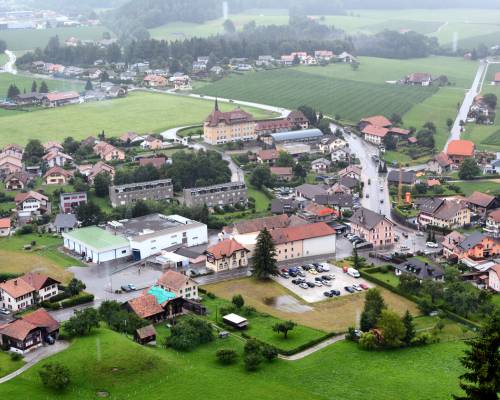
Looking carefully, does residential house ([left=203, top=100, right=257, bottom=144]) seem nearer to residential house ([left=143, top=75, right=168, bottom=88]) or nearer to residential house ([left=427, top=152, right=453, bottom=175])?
residential house ([left=427, top=152, right=453, bottom=175])

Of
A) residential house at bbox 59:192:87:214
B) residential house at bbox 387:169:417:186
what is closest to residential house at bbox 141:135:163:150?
residential house at bbox 59:192:87:214

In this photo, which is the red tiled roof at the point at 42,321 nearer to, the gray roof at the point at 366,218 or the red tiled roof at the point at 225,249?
the red tiled roof at the point at 225,249

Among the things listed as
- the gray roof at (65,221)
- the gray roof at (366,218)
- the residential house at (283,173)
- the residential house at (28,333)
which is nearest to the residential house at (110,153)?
the residential house at (283,173)

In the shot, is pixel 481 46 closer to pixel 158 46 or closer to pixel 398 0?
pixel 158 46

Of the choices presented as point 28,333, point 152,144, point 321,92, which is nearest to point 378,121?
point 321,92

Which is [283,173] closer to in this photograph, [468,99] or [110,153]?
[110,153]

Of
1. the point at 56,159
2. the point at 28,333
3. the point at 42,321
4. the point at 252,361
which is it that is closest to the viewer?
the point at 252,361

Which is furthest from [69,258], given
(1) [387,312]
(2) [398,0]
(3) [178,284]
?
(2) [398,0]
